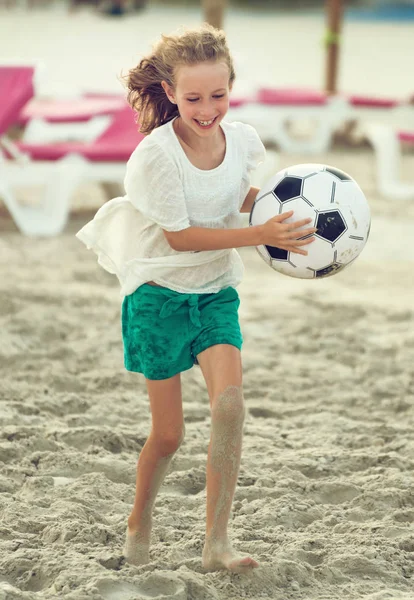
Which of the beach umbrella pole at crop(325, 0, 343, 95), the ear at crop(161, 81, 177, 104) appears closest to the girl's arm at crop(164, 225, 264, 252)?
the ear at crop(161, 81, 177, 104)

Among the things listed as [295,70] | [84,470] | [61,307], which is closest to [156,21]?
[295,70]

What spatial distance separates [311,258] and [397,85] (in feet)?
48.1

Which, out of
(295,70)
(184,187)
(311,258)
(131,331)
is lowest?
(295,70)

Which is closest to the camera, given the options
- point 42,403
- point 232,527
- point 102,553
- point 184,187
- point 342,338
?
point 184,187

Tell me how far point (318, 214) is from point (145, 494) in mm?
986

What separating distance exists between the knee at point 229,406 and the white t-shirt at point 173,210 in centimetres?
33

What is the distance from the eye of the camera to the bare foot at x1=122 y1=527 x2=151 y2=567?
2877 mm

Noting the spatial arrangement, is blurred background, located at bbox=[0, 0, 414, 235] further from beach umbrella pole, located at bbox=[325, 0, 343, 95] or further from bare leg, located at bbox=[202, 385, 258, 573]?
bare leg, located at bbox=[202, 385, 258, 573]

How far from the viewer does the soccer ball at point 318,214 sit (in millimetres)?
2811

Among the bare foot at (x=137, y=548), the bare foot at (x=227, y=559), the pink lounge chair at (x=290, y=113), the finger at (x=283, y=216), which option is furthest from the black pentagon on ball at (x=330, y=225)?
the pink lounge chair at (x=290, y=113)

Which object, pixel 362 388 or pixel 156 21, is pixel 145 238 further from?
pixel 156 21

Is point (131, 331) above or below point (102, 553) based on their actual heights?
above

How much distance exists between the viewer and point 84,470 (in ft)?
11.5

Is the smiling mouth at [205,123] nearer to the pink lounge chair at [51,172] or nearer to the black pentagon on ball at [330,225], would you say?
the black pentagon on ball at [330,225]
